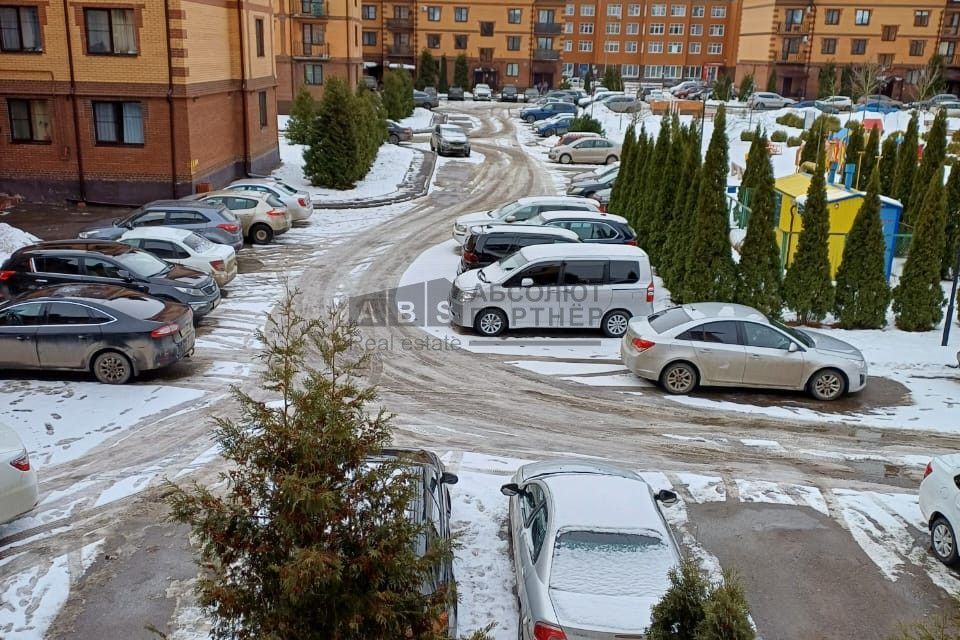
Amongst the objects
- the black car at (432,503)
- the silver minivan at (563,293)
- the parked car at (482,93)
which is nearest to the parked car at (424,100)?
the parked car at (482,93)

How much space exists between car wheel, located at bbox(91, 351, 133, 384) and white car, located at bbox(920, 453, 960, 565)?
11.1 m

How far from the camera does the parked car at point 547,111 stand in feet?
187

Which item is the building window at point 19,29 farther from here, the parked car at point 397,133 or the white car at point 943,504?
the white car at point 943,504

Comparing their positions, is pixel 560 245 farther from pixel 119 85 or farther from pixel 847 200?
pixel 119 85

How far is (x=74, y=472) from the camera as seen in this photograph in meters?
10.6

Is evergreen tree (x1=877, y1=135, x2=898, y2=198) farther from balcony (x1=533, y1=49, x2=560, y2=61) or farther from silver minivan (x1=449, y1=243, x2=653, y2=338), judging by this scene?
balcony (x1=533, y1=49, x2=560, y2=61)

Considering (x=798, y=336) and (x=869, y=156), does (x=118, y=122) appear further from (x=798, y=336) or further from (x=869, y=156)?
(x=869, y=156)

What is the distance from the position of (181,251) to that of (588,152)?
A: 26.1 meters

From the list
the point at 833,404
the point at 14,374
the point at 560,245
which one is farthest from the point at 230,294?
the point at 833,404

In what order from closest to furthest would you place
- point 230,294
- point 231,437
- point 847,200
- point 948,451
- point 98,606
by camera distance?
1. point 231,437
2. point 98,606
3. point 948,451
4. point 230,294
5. point 847,200

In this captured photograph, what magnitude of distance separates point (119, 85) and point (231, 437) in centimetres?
2381

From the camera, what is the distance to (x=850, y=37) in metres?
68.3

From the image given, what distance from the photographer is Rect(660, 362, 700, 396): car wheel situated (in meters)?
13.8

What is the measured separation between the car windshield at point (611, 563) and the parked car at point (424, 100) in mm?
57165
